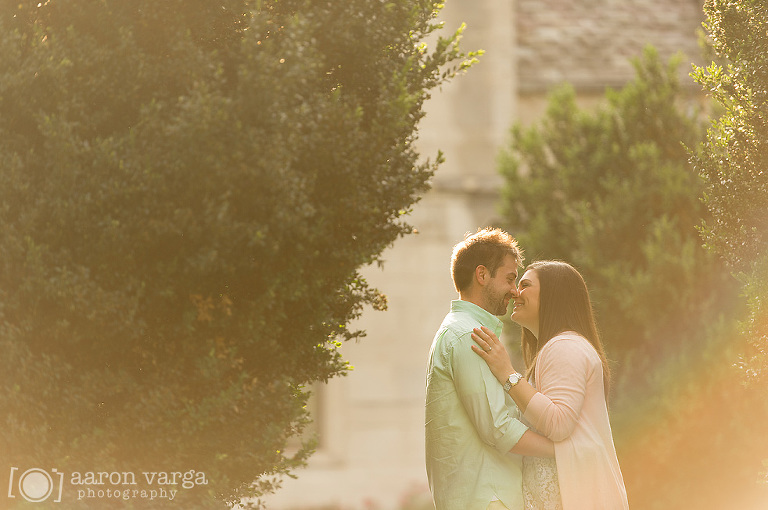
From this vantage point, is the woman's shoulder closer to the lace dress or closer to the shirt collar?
the shirt collar

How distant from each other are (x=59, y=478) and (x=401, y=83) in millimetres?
3285

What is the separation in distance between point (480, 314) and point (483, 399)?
0.56m

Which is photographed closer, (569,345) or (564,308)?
(569,345)

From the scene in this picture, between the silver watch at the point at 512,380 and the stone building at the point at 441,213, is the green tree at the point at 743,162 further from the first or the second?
the stone building at the point at 441,213

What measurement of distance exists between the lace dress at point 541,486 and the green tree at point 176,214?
179 centimetres

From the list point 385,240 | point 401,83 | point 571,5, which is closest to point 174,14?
point 401,83

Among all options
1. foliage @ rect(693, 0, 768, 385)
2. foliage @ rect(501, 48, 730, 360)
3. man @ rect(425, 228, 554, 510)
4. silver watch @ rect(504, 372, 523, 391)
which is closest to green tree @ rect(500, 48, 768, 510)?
foliage @ rect(501, 48, 730, 360)

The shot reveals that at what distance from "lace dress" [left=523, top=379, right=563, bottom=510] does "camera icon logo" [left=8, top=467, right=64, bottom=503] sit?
2.87 m

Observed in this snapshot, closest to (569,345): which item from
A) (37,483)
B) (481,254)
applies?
(481,254)

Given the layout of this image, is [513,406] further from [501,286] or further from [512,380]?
[501,286]

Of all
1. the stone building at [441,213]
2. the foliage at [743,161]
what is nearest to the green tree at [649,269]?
the stone building at [441,213]

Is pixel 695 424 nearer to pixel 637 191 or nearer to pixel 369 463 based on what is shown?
pixel 637 191

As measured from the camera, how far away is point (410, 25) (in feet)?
23.0

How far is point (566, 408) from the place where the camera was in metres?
5.43
